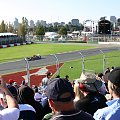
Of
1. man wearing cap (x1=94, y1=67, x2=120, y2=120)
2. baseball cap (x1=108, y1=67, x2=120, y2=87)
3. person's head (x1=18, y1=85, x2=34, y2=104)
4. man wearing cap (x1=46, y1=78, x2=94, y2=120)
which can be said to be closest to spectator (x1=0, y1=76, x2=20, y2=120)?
man wearing cap (x1=46, y1=78, x2=94, y2=120)

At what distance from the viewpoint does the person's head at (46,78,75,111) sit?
3.30 metres

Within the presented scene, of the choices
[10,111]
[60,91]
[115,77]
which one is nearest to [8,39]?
[115,77]

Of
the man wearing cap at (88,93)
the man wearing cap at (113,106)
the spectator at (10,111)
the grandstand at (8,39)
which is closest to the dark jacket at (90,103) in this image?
the man wearing cap at (88,93)

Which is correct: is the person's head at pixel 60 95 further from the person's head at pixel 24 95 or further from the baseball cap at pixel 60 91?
the person's head at pixel 24 95

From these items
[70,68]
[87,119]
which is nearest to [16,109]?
[87,119]

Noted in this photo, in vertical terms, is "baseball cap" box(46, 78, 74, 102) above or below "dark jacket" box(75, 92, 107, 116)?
above

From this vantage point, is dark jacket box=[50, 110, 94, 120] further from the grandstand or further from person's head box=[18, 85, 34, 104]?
the grandstand

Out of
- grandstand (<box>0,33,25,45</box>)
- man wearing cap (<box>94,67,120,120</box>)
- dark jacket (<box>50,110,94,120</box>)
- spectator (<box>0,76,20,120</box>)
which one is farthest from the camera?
grandstand (<box>0,33,25,45</box>)

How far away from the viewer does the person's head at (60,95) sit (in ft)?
10.8

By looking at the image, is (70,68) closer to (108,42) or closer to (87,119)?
(87,119)

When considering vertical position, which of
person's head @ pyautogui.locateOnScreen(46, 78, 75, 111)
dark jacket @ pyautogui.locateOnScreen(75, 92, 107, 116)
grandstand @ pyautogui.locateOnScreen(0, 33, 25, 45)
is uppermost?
person's head @ pyautogui.locateOnScreen(46, 78, 75, 111)

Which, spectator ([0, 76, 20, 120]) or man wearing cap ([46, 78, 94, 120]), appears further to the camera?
spectator ([0, 76, 20, 120])

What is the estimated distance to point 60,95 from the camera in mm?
3314

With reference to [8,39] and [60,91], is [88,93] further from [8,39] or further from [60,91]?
[8,39]
